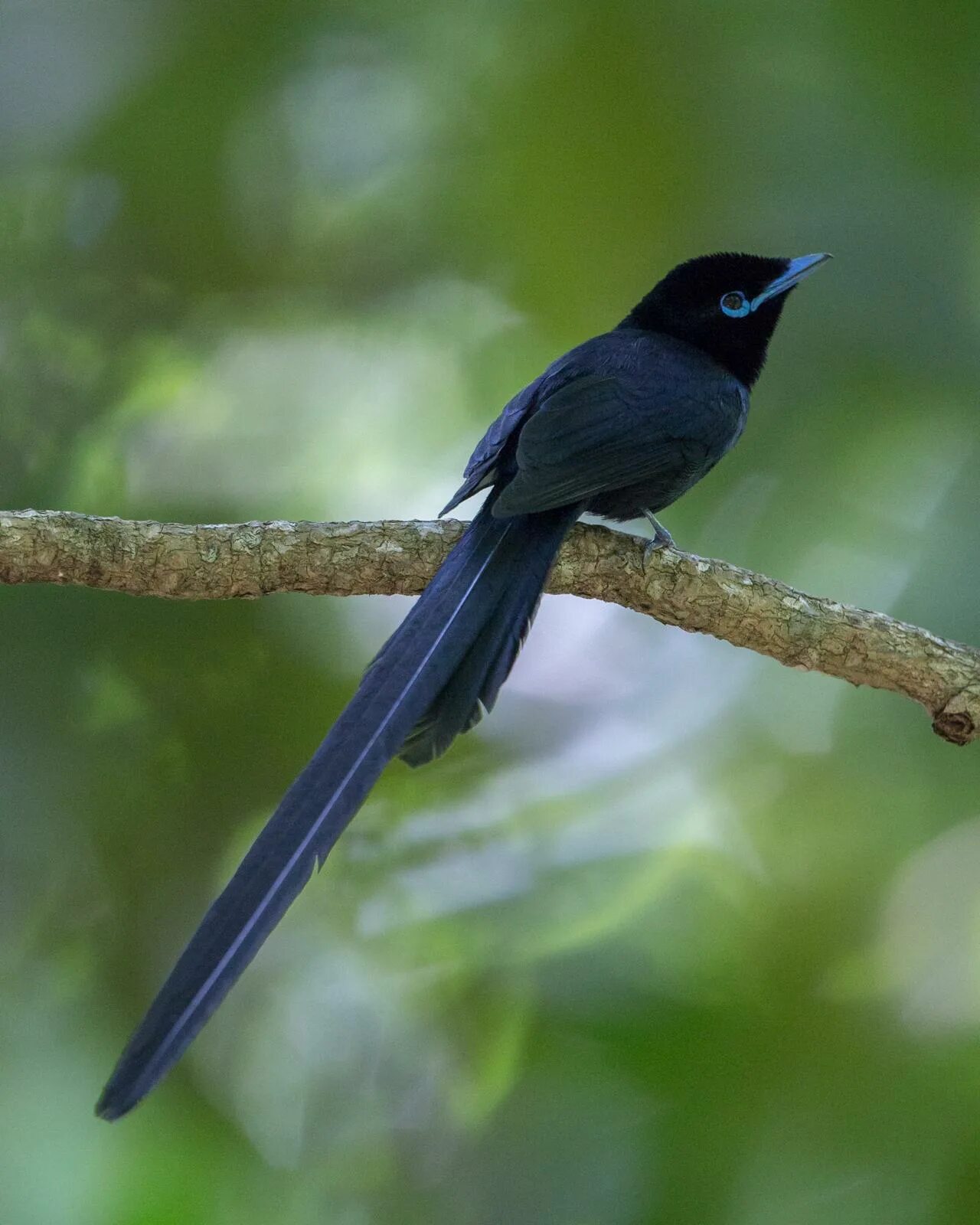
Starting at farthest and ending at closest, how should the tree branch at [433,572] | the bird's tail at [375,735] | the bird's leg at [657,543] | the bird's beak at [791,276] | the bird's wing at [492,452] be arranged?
the bird's beak at [791,276]
the bird's wing at [492,452]
the bird's leg at [657,543]
the tree branch at [433,572]
the bird's tail at [375,735]

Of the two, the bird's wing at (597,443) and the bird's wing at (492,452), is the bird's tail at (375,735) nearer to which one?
the bird's wing at (597,443)

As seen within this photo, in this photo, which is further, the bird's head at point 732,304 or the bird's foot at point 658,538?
the bird's head at point 732,304

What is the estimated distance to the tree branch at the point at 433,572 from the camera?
6.35 ft

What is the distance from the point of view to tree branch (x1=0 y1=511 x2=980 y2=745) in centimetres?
194

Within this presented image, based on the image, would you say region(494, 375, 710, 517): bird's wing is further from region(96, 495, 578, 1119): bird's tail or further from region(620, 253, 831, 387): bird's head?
region(620, 253, 831, 387): bird's head

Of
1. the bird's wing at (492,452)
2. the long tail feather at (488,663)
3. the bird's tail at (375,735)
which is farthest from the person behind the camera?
the bird's wing at (492,452)

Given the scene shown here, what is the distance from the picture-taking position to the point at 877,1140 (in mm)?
2354

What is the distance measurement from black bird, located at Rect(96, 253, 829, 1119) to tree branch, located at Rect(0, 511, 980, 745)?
0.12 m

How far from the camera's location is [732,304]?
2.62 meters

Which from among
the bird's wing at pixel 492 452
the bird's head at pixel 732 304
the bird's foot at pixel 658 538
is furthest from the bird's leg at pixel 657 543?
the bird's head at pixel 732 304

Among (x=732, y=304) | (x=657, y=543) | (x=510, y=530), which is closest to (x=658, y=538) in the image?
(x=657, y=543)

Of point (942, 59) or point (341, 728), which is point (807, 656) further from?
point (942, 59)

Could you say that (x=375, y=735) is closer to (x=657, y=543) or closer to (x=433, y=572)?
(x=433, y=572)

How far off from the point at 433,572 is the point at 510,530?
0.49 ft
